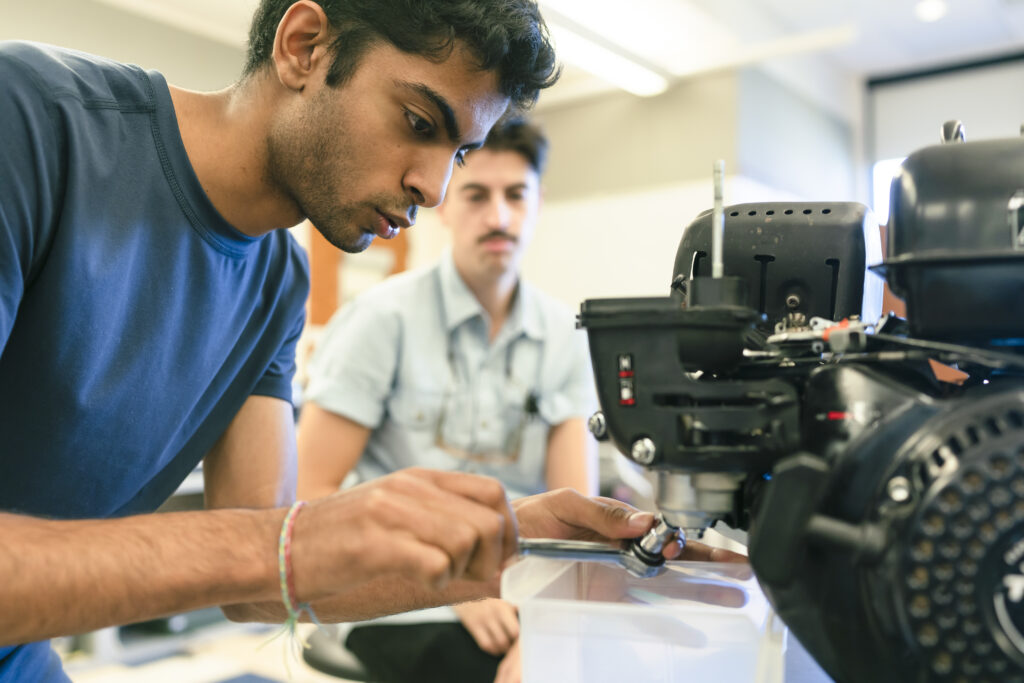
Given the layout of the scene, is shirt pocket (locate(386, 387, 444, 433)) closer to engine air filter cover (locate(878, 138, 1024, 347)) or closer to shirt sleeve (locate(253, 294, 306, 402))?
shirt sleeve (locate(253, 294, 306, 402))

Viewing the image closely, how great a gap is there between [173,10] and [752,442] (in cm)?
380

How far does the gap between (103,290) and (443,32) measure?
0.48 metres

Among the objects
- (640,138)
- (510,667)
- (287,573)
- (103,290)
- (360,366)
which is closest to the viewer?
(287,573)

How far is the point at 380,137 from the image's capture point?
0.96 meters

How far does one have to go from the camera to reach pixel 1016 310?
0.50 m

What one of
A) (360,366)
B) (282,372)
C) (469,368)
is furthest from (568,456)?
(282,372)

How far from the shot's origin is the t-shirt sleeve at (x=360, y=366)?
160cm

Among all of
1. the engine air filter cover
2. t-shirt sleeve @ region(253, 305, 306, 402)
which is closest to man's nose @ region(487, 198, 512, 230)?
t-shirt sleeve @ region(253, 305, 306, 402)

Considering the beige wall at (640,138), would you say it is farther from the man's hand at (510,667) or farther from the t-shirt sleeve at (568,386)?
the man's hand at (510,667)

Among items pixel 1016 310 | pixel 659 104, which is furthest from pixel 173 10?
pixel 1016 310

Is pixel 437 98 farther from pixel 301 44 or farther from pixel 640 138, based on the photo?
pixel 640 138

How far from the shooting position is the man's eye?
0.94m

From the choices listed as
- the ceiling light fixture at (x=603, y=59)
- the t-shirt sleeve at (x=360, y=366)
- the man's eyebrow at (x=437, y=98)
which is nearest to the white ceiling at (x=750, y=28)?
the ceiling light fixture at (x=603, y=59)

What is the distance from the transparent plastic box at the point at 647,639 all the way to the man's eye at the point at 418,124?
512mm
